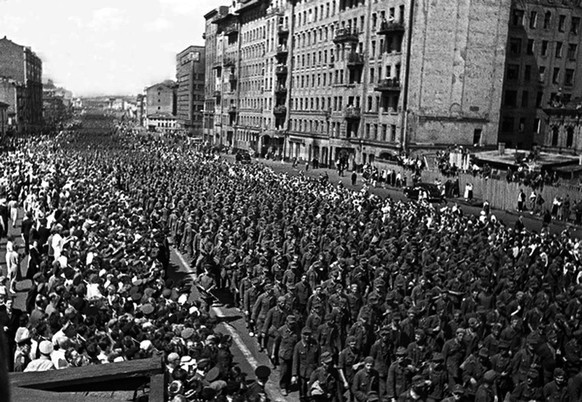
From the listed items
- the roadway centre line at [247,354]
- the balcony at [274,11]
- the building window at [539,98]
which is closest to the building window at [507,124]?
the building window at [539,98]

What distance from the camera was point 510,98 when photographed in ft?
217

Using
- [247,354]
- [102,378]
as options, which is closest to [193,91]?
[247,354]

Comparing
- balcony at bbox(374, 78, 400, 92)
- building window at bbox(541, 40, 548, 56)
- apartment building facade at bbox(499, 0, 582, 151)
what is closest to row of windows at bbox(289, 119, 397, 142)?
balcony at bbox(374, 78, 400, 92)

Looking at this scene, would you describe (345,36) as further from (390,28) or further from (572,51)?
(572,51)

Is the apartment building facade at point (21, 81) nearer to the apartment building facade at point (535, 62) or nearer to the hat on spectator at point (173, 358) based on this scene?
the apartment building facade at point (535, 62)

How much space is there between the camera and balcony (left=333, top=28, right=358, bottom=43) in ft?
209

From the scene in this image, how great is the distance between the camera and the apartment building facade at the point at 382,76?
55.6m

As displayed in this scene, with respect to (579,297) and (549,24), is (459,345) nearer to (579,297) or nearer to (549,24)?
(579,297)

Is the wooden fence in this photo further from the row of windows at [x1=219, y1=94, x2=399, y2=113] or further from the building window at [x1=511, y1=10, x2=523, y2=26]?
the building window at [x1=511, y1=10, x2=523, y2=26]

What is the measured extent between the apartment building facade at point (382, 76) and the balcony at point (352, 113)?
4.3 inches

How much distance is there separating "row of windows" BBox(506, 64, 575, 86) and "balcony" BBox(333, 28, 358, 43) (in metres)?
16.5

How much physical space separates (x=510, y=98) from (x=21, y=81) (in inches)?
3861

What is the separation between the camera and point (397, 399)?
9.98 metres

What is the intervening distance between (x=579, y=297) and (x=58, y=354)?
1104cm
